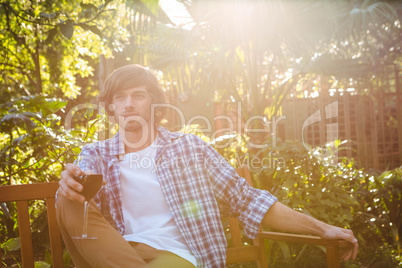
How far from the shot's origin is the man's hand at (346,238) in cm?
174

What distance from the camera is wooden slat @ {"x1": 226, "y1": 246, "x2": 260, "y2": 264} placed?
2199 millimetres

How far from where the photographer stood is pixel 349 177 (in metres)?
3.64

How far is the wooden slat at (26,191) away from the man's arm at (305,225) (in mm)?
1049

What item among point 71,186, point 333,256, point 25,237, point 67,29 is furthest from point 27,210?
point 333,256

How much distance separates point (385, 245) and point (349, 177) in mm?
745

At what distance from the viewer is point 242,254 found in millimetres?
2229

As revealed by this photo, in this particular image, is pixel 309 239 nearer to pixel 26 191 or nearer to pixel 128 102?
pixel 128 102

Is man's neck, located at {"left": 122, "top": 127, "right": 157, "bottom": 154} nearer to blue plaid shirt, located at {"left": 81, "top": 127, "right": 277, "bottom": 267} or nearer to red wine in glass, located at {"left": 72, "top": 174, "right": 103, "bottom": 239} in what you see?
blue plaid shirt, located at {"left": 81, "top": 127, "right": 277, "bottom": 267}

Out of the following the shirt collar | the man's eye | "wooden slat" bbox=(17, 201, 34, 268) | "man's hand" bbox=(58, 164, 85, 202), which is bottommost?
"wooden slat" bbox=(17, 201, 34, 268)

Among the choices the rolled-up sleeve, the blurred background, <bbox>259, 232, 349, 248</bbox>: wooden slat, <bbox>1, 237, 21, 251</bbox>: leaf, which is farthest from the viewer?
the blurred background

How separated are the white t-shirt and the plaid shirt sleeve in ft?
0.95

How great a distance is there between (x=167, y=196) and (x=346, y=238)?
2.75 ft

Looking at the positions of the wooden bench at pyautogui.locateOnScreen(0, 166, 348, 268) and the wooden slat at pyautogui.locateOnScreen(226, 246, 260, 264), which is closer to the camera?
the wooden bench at pyautogui.locateOnScreen(0, 166, 348, 268)

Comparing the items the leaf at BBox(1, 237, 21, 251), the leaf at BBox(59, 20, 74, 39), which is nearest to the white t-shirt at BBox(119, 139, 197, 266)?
the leaf at BBox(59, 20, 74, 39)
